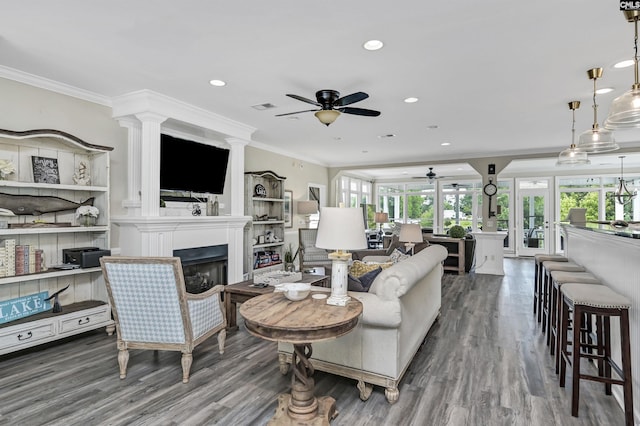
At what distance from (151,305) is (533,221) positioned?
10.5 metres

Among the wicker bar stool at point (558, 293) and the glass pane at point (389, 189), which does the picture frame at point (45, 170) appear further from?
the glass pane at point (389, 189)

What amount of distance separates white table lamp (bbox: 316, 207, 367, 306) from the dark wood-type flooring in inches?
30.9

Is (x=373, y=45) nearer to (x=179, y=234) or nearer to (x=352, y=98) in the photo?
(x=352, y=98)

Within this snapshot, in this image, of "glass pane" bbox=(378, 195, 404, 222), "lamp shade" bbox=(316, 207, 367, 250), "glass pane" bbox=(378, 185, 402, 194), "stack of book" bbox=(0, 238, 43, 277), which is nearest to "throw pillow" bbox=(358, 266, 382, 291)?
"lamp shade" bbox=(316, 207, 367, 250)

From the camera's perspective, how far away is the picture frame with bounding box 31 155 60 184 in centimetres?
334

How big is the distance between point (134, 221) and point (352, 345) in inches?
108

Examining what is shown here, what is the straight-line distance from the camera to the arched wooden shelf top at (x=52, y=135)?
3.02 m

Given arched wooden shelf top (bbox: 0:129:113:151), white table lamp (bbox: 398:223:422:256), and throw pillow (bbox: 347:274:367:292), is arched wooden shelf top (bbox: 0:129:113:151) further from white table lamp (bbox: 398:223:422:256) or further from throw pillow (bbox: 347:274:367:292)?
white table lamp (bbox: 398:223:422:256)

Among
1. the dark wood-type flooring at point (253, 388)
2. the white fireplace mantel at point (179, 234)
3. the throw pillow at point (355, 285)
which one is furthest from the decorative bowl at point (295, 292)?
the white fireplace mantel at point (179, 234)

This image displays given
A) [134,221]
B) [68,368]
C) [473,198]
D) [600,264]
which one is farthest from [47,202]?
[473,198]

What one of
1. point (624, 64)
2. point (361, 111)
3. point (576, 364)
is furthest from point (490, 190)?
point (576, 364)

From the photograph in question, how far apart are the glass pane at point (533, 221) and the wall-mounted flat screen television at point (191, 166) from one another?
886 centimetres

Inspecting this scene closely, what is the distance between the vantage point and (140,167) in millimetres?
4152

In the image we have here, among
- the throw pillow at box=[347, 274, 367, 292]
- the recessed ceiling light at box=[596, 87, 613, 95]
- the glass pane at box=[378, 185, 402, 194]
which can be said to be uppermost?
the recessed ceiling light at box=[596, 87, 613, 95]
